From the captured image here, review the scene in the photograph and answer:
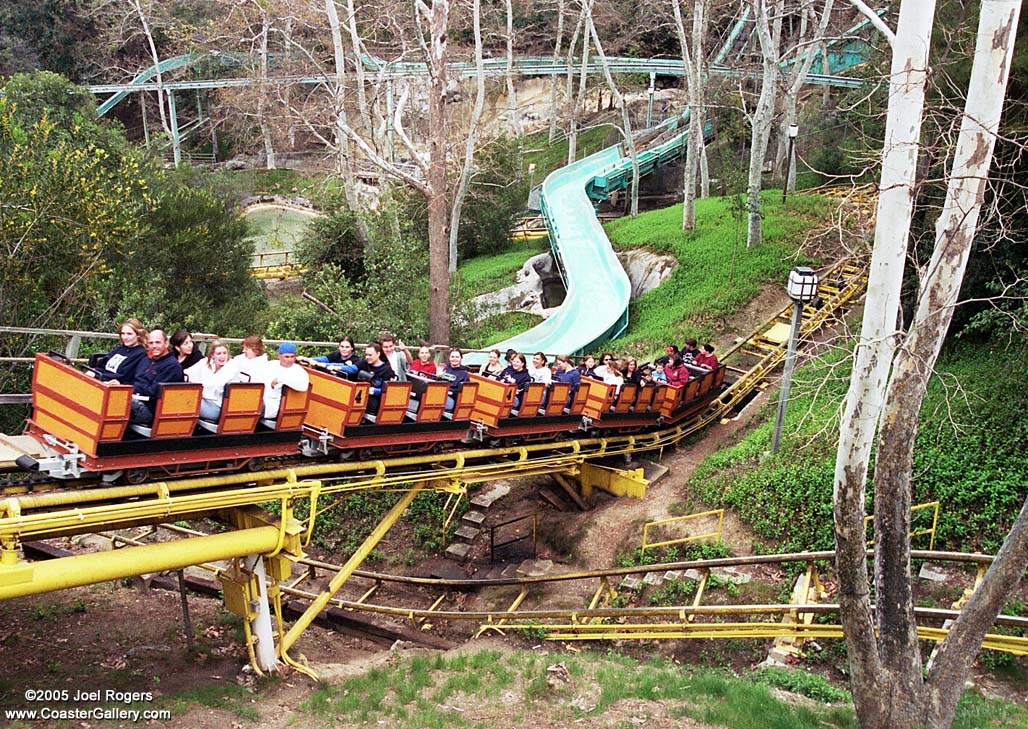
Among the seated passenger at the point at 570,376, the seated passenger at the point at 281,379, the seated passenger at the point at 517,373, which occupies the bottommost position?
the seated passenger at the point at 570,376

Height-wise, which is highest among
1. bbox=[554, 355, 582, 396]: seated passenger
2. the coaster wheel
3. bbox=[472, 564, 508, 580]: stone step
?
the coaster wheel

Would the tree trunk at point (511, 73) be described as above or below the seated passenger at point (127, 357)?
above

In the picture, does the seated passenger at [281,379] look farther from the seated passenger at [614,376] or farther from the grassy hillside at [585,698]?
the seated passenger at [614,376]

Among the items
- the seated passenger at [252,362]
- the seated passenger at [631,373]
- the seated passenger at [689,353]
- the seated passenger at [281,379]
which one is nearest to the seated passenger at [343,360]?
the seated passenger at [281,379]

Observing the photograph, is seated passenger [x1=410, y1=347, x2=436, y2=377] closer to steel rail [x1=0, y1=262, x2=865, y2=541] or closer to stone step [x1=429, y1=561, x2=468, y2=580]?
steel rail [x1=0, y1=262, x2=865, y2=541]

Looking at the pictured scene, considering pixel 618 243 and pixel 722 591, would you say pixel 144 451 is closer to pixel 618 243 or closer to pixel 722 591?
pixel 722 591

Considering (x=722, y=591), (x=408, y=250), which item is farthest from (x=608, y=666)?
(x=408, y=250)

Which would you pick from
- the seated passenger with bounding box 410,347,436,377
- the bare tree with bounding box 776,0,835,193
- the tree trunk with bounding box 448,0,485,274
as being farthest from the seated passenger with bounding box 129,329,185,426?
the bare tree with bounding box 776,0,835,193
